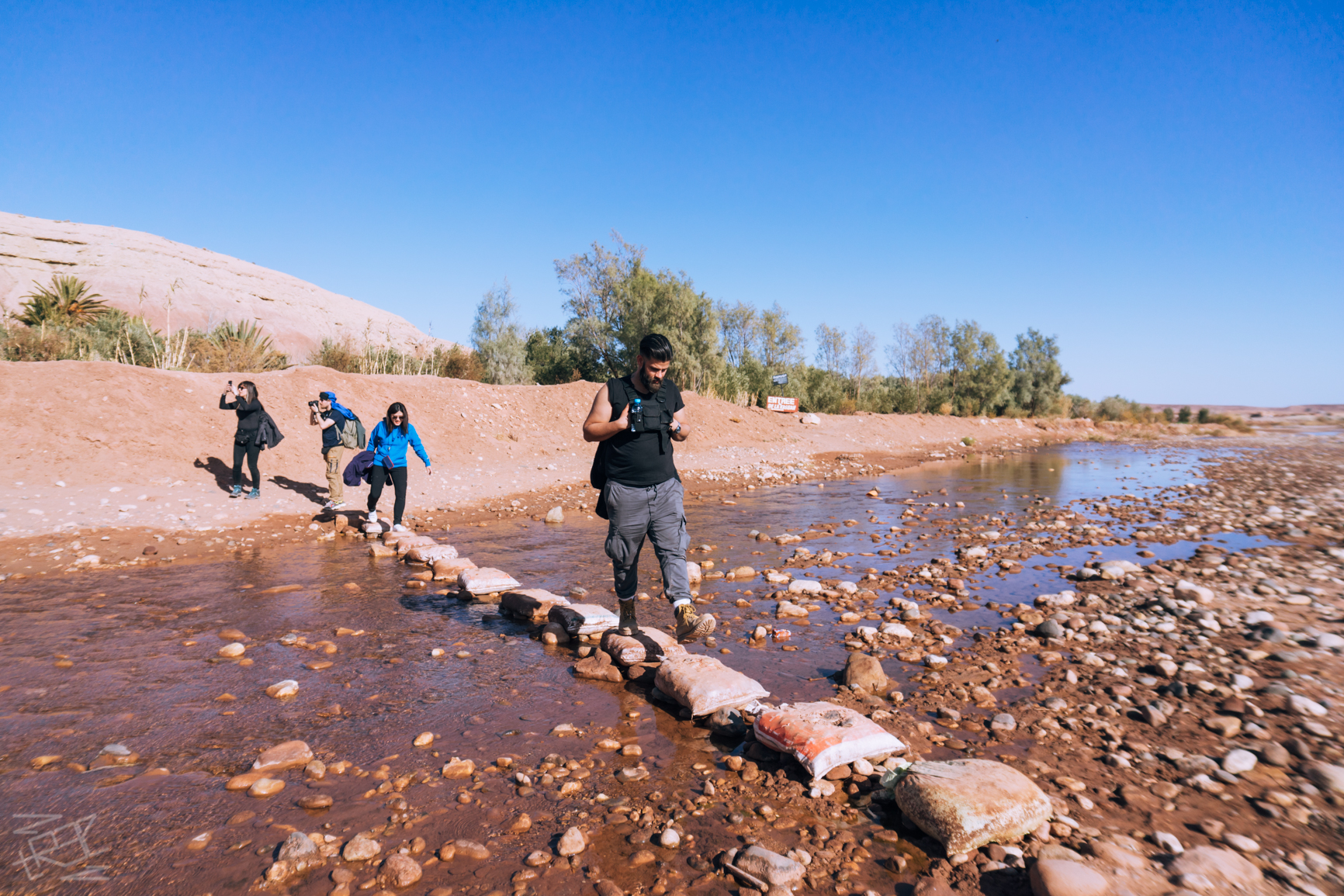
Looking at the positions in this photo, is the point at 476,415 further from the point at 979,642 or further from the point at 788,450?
the point at 979,642

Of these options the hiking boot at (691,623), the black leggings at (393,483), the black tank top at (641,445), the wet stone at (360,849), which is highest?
the black tank top at (641,445)

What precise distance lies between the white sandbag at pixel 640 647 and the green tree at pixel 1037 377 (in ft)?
149

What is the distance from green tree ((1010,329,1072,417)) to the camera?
43594 millimetres

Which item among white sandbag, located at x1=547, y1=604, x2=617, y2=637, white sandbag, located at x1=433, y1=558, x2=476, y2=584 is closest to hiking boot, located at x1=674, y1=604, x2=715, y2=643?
white sandbag, located at x1=547, y1=604, x2=617, y2=637

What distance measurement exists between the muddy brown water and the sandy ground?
1977 mm

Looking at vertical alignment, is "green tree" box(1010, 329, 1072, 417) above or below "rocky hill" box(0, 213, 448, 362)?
below

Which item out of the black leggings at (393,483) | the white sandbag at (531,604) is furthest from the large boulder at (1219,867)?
the black leggings at (393,483)

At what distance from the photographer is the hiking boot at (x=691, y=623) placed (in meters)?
4.41

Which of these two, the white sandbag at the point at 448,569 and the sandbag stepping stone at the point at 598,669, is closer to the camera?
the sandbag stepping stone at the point at 598,669

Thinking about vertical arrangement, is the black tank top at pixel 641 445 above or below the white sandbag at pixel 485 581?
above

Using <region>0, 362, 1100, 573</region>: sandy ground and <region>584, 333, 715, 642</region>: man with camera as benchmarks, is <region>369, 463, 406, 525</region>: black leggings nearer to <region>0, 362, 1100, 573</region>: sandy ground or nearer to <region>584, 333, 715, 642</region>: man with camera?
<region>0, 362, 1100, 573</region>: sandy ground

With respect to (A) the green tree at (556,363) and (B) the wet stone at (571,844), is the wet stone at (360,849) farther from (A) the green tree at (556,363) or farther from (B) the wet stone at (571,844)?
(A) the green tree at (556,363)

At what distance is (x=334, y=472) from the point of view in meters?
10.2

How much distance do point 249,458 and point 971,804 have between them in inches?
455
